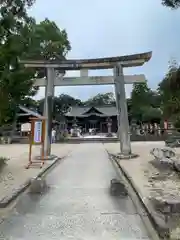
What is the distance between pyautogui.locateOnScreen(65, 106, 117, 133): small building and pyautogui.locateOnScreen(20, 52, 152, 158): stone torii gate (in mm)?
38277

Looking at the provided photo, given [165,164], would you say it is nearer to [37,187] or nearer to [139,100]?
[37,187]

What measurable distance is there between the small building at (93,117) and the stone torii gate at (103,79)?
38.3 metres

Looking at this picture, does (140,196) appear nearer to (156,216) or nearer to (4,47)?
(156,216)

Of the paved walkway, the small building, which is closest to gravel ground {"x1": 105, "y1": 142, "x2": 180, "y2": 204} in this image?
the paved walkway

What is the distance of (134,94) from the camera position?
173 ft

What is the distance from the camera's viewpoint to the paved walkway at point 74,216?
5.50 metres

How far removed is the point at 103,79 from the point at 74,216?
1256 centimetres

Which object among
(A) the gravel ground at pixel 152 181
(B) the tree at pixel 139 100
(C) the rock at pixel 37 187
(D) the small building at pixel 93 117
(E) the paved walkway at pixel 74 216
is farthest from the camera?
(D) the small building at pixel 93 117

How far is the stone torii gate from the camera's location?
17.7m

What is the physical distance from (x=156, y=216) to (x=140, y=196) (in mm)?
2113

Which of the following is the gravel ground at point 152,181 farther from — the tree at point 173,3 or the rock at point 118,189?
the tree at point 173,3

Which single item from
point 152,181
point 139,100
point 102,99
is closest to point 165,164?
point 152,181

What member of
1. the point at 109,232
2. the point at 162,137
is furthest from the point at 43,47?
the point at 109,232

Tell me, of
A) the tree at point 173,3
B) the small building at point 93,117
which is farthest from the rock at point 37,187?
the small building at point 93,117
